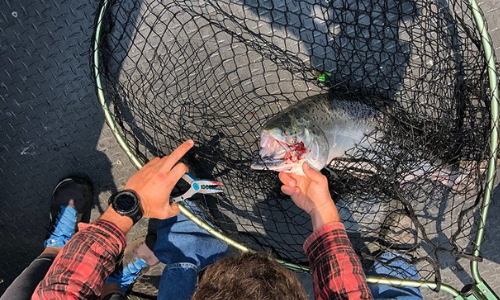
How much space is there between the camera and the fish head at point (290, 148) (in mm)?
2320

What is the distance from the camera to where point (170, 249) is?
109 inches

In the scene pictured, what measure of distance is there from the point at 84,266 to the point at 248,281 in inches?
34.9

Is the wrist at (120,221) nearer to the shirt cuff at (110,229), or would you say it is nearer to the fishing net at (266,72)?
the shirt cuff at (110,229)

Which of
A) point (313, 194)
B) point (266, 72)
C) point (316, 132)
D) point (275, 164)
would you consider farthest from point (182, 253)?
point (266, 72)

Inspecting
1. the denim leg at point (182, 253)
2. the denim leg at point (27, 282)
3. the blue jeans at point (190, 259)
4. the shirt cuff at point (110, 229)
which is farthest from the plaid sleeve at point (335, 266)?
the denim leg at point (27, 282)

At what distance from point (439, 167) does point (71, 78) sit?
2.63 metres

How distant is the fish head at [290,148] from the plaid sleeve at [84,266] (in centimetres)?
90

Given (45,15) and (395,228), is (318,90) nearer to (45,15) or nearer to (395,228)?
(395,228)

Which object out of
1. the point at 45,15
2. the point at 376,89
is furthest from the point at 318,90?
the point at 45,15

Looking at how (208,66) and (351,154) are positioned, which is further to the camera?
(208,66)

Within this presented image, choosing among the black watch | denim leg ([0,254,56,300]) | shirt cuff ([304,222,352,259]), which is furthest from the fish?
denim leg ([0,254,56,300])

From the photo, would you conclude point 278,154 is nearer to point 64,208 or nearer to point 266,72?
point 266,72

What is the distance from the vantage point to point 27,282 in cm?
250

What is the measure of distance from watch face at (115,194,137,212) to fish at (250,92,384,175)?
702 millimetres
